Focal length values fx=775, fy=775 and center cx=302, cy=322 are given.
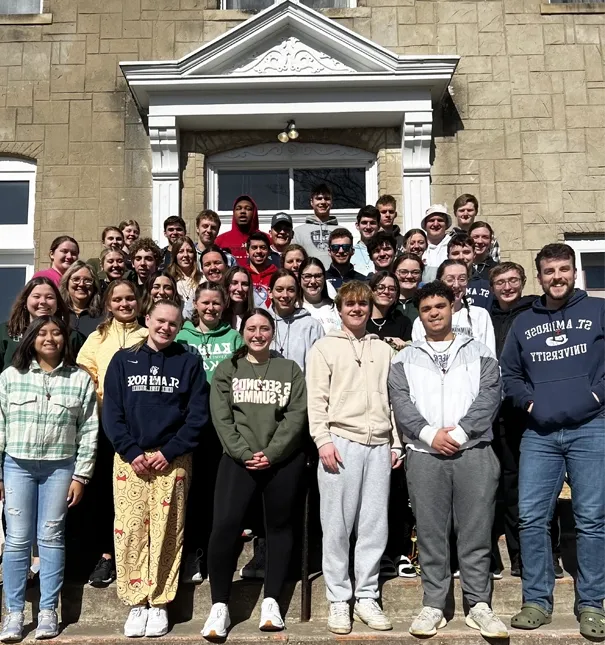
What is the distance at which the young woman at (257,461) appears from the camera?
421 centimetres

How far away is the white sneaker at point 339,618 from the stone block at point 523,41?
6.39m

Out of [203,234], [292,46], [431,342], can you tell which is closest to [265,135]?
[292,46]

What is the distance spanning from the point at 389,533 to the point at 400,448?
61 cm

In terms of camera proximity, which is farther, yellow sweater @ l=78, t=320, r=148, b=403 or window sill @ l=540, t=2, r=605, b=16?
window sill @ l=540, t=2, r=605, b=16

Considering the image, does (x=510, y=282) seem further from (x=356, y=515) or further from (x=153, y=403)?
(x=153, y=403)

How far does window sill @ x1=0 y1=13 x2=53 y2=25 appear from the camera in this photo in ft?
27.3

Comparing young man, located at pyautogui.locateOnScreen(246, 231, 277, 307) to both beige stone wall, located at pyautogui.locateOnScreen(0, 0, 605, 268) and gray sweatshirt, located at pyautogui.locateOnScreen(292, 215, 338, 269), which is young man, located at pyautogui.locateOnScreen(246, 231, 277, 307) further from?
beige stone wall, located at pyautogui.locateOnScreen(0, 0, 605, 268)

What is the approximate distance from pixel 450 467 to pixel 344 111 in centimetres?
477

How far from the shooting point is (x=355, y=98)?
314 inches

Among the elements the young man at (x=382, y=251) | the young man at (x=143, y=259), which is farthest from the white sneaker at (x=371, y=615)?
the young man at (x=143, y=259)

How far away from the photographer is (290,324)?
5043 mm

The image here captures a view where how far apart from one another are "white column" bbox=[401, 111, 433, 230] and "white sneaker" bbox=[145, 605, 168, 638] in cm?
495

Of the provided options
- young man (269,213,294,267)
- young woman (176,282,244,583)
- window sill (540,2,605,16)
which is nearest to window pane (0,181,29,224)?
young man (269,213,294,267)

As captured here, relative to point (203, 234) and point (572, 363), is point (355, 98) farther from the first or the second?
point (572, 363)
